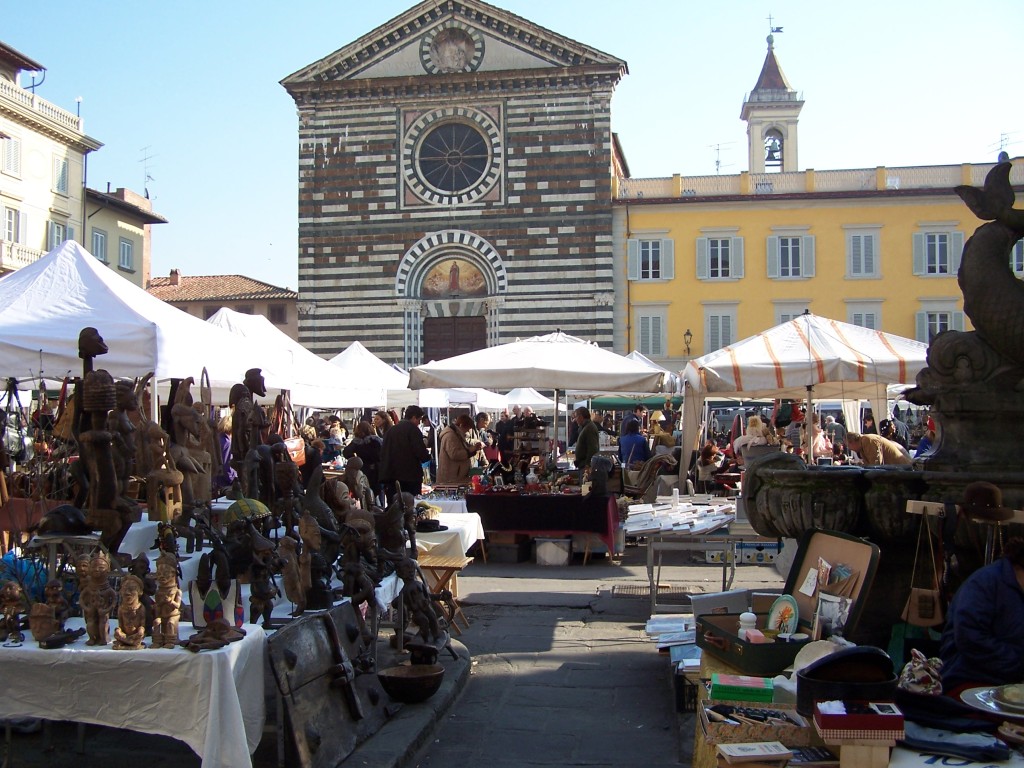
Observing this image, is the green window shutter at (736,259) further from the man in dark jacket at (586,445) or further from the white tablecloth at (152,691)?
the white tablecloth at (152,691)

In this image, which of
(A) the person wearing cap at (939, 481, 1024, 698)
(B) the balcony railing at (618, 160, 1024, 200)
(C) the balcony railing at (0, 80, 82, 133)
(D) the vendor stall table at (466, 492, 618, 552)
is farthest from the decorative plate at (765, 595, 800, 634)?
(C) the balcony railing at (0, 80, 82, 133)

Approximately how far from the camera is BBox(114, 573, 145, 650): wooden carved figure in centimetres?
376

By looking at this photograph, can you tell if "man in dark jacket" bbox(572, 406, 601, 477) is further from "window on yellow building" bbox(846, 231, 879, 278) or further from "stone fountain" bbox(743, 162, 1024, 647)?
"window on yellow building" bbox(846, 231, 879, 278)

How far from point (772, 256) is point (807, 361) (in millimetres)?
20621

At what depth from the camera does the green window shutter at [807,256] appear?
2973cm

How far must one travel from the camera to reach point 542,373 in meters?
10.8

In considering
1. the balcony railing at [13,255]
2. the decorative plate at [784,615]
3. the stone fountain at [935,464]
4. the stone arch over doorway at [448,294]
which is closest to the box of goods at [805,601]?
the decorative plate at [784,615]

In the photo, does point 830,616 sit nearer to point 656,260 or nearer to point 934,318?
point 656,260

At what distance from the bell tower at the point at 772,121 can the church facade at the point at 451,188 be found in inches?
601

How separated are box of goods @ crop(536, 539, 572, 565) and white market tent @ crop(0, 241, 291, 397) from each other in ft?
12.4


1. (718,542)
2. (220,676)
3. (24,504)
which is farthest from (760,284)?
(220,676)

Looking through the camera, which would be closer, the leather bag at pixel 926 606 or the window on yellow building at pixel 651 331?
the leather bag at pixel 926 606

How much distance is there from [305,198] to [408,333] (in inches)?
195

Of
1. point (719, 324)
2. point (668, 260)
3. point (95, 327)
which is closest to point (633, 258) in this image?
point (668, 260)
